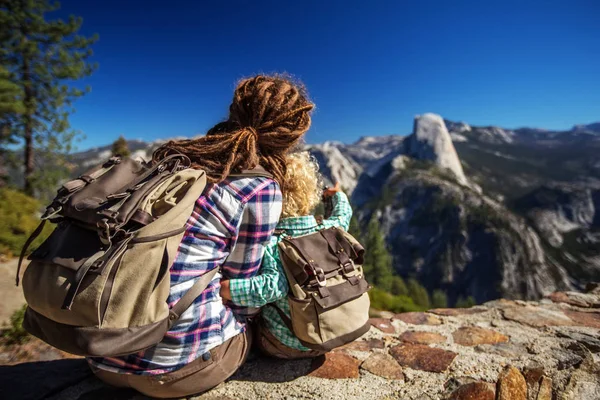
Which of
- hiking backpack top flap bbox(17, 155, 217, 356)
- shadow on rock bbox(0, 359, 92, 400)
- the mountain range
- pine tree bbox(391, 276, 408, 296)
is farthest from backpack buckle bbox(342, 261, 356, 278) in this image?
the mountain range

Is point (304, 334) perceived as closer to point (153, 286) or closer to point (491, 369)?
point (153, 286)

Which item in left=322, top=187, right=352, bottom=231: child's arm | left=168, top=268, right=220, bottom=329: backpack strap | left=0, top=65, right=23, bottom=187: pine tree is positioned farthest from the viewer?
left=0, top=65, right=23, bottom=187: pine tree

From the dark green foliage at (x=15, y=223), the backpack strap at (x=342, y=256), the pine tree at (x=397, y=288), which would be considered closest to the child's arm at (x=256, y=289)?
the backpack strap at (x=342, y=256)

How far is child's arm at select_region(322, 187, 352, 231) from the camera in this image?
8.34ft

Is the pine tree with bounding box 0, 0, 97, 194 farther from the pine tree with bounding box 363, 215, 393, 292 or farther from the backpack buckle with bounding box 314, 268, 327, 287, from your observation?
the pine tree with bounding box 363, 215, 393, 292

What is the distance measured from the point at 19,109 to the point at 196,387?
15.2 m

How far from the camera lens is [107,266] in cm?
132

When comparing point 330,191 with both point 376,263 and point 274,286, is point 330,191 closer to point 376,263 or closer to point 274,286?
point 274,286

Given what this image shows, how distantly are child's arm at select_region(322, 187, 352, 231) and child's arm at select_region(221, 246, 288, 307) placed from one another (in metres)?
0.62

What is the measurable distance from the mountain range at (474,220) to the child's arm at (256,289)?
2028 inches

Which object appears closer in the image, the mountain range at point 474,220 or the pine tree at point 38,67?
the pine tree at point 38,67

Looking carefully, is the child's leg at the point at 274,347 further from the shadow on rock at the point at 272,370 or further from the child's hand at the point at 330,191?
the child's hand at the point at 330,191

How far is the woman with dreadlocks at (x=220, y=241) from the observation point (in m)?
1.72

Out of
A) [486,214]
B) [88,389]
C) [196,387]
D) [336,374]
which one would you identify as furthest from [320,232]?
[486,214]
